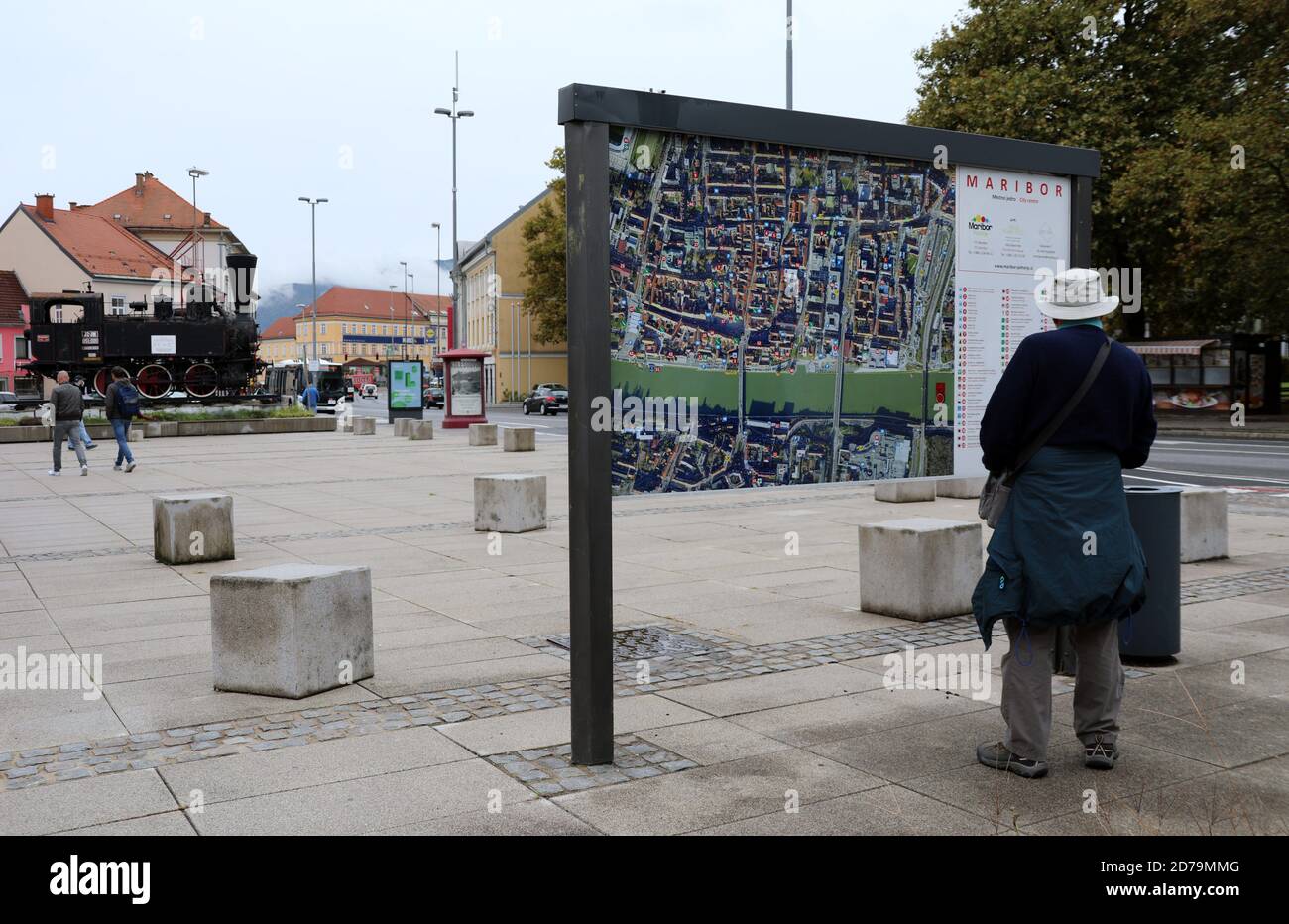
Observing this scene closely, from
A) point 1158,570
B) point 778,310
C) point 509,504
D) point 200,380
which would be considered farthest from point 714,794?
point 200,380

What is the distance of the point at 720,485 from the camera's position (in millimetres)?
5191

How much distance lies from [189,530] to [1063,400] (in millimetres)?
7865

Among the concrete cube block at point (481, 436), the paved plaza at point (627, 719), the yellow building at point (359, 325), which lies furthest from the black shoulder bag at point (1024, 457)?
the yellow building at point (359, 325)

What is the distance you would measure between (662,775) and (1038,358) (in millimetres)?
2059

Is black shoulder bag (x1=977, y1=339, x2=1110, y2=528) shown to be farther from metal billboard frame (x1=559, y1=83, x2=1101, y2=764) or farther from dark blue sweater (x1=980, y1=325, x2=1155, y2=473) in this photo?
metal billboard frame (x1=559, y1=83, x2=1101, y2=764)

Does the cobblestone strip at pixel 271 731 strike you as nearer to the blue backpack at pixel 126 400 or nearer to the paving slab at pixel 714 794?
the paving slab at pixel 714 794

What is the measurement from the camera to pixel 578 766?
15.0ft

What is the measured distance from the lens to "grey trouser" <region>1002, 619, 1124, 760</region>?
4.39 metres

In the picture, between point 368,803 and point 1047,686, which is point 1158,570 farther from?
point 368,803

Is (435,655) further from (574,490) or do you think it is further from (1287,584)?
(1287,584)

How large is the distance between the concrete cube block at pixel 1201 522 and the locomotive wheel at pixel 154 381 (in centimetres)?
3961

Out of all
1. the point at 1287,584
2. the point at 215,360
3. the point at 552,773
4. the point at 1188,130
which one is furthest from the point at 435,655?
the point at 215,360

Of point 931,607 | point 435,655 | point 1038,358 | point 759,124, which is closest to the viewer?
point 1038,358

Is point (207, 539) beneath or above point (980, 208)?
beneath
